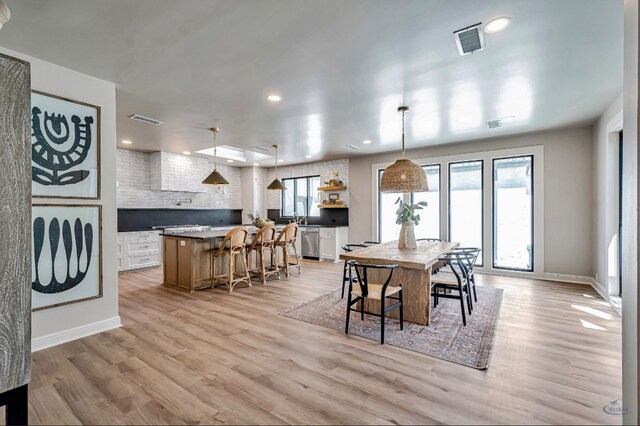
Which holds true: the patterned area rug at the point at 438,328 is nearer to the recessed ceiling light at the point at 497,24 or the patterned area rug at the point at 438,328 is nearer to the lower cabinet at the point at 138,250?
the recessed ceiling light at the point at 497,24

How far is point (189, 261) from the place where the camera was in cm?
471

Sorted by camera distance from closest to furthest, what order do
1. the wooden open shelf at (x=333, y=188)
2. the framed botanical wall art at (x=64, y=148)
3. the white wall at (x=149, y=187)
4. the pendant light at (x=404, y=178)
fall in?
1. the framed botanical wall art at (x=64, y=148)
2. the pendant light at (x=404, y=178)
3. the white wall at (x=149, y=187)
4. the wooden open shelf at (x=333, y=188)

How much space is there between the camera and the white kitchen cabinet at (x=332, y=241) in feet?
24.1

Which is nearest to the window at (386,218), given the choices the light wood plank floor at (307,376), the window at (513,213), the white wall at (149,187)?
the window at (513,213)

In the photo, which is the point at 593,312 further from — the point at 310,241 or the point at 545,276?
the point at 310,241

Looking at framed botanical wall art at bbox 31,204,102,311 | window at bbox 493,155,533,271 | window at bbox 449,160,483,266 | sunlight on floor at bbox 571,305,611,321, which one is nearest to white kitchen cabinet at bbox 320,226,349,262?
window at bbox 449,160,483,266

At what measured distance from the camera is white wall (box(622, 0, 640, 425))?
4.84 ft

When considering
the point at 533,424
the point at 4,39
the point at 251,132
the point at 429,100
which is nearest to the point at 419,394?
the point at 533,424

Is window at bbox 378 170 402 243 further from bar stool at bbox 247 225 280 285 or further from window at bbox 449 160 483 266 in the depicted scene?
bar stool at bbox 247 225 280 285

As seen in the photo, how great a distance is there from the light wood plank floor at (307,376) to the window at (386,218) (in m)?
3.62

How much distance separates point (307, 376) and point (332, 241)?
16.9 feet

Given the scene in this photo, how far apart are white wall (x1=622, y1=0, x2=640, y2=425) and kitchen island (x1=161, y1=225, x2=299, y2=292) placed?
4511mm

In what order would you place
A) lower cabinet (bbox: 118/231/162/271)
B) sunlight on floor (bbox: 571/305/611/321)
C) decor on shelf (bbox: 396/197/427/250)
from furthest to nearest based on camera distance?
lower cabinet (bbox: 118/231/162/271) → decor on shelf (bbox: 396/197/427/250) → sunlight on floor (bbox: 571/305/611/321)

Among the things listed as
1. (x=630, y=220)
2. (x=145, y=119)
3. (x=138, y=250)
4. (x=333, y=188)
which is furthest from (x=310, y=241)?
Answer: (x=630, y=220)
